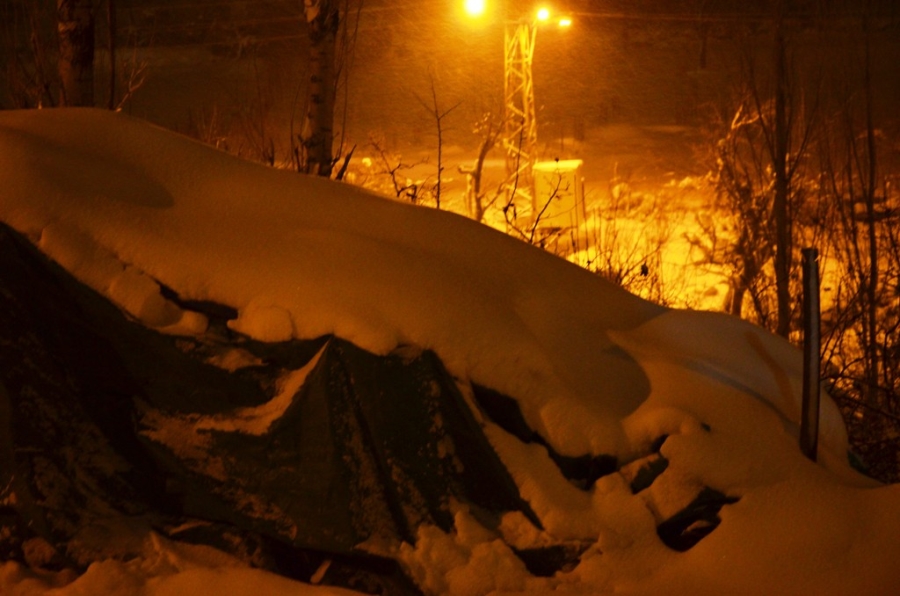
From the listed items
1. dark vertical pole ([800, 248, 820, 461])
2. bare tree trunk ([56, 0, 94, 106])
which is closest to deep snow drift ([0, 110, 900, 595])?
dark vertical pole ([800, 248, 820, 461])

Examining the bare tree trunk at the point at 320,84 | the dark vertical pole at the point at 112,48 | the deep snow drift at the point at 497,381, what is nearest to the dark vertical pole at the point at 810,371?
the deep snow drift at the point at 497,381

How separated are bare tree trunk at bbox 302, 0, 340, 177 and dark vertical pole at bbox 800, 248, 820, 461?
5392 mm

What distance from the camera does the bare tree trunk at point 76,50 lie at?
25.4ft

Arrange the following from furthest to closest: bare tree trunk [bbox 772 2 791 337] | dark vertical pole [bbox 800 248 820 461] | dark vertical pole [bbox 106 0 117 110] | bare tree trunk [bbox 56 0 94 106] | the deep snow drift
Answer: bare tree trunk [bbox 772 2 791 337] → dark vertical pole [bbox 106 0 117 110] → bare tree trunk [bbox 56 0 94 106] → dark vertical pole [bbox 800 248 820 461] → the deep snow drift

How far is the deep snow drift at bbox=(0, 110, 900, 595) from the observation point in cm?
329

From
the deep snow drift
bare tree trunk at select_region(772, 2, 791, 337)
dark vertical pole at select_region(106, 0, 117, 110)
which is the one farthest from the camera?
bare tree trunk at select_region(772, 2, 791, 337)

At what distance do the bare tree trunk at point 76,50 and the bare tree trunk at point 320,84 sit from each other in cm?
182

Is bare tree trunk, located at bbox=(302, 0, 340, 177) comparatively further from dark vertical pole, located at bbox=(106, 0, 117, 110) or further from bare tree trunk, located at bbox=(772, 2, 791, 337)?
bare tree trunk, located at bbox=(772, 2, 791, 337)

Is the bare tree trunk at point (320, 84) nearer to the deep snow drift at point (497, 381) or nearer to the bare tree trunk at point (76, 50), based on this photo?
the bare tree trunk at point (76, 50)

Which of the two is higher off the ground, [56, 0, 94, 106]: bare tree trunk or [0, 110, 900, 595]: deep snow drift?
[56, 0, 94, 106]: bare tree trunk

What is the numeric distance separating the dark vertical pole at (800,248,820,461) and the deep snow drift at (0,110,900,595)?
75 millimetres

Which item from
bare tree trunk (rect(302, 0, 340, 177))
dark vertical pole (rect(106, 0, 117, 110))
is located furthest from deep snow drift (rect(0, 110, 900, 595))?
dark vertical pole (rect(106, 0, 117, 110))

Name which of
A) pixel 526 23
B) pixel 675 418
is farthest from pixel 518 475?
pixel 526 23

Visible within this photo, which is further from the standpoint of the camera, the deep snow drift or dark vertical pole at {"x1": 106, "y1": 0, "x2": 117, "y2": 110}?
dark vertical pole at {"x1": 106, "y1": 0, "x2": 117, "y2": 110}
